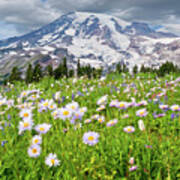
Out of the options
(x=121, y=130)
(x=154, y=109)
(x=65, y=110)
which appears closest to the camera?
(x=65, y=110)

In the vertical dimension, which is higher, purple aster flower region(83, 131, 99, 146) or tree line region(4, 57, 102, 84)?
purple aster flower region(83, 131, 99, 146)

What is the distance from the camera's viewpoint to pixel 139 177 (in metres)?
2.15

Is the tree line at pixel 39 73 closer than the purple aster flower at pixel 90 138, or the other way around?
the purple aster flower at pixel 90 138

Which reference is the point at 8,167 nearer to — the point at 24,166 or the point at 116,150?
the point at 24,166

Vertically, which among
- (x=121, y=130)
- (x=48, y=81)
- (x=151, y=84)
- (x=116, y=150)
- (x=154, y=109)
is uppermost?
(x=116, y=150)

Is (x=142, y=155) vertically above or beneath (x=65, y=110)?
beneath

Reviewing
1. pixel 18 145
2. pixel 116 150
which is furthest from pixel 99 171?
pixel 18 145

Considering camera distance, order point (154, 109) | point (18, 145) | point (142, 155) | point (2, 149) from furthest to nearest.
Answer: point (154, 109)
point (18, 145)
point (2, 149)
point (142, 155)

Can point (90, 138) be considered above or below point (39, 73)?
above

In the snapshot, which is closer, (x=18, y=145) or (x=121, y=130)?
(x=18, y=145)

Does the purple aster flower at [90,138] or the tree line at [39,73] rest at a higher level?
the purple aster flower at [90,138]

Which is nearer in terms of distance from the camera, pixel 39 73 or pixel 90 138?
pixel 90 138

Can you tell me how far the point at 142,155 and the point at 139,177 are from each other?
0.31m

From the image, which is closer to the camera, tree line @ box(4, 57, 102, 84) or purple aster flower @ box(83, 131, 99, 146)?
purple aster flower @ box(83, 131, 99, 146)
